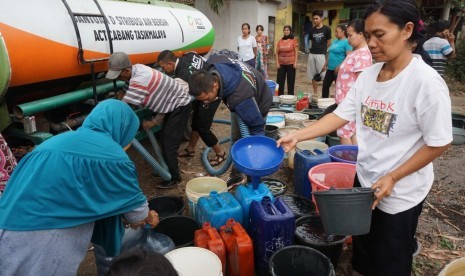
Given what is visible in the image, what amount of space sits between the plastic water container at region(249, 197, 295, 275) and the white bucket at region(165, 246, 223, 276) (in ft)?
1.46

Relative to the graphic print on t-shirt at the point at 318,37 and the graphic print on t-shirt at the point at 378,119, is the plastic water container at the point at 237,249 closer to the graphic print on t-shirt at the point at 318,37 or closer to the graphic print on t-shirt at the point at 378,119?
the graphic print on t-shirt at the point at 378,119

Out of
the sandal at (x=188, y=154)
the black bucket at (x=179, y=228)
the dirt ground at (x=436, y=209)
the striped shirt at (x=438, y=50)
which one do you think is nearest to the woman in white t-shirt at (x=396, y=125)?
the dirt ground at (x=436, y=209)

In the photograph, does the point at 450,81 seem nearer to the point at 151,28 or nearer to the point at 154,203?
the point at 151,28

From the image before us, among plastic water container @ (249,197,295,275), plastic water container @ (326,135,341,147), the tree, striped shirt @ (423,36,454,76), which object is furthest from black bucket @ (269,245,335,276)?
the tree

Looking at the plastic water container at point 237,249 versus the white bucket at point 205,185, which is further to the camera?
the white bucket at point 205,185

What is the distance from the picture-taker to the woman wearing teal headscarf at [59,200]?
1.57 meters

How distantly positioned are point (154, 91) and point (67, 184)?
2481 mm

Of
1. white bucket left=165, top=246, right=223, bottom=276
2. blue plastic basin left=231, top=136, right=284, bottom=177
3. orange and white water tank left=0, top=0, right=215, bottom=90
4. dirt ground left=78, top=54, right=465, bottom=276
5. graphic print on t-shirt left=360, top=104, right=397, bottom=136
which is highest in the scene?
orange and white water tank left=0, top=0, right=215, bottom=90

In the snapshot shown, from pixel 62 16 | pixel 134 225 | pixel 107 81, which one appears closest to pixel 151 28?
pixel 107 81

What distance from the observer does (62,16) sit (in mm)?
3262

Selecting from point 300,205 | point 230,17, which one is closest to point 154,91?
point 300,205

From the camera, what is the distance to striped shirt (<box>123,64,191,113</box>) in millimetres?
3783

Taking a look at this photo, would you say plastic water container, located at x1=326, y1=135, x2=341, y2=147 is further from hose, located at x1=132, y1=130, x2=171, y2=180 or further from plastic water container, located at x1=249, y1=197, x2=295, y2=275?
→ plastic water container, located at x1=249, y1=197, x2=295, y2=275

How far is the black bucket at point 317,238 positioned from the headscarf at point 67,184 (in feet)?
5.07
